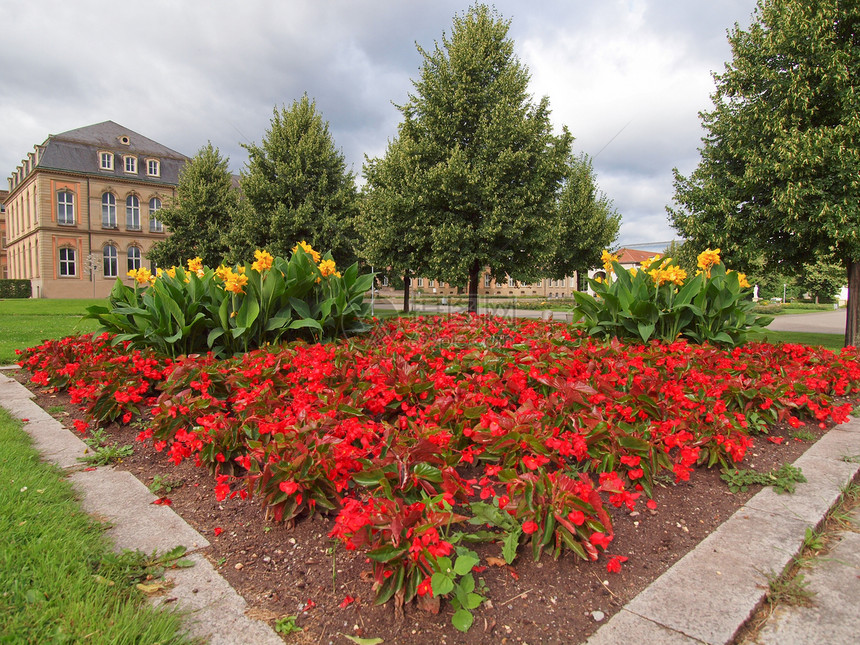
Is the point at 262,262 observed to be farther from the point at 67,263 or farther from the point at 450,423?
the point at 67,263

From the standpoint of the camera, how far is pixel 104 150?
127 ft

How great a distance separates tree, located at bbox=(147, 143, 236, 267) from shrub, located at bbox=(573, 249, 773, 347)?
676 inches

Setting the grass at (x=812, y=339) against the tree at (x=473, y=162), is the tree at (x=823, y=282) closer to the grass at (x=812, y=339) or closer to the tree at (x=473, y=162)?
the grass at (x=812, y=339)

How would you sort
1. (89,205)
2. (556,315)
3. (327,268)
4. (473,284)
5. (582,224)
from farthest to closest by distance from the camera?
1. (89,205)
2. (582,224)
3. (473,284)
4. (556,315)
5. (327,268)

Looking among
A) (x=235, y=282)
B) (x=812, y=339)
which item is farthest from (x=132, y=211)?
(x=812, y=339)

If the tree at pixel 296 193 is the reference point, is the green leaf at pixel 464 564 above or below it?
below

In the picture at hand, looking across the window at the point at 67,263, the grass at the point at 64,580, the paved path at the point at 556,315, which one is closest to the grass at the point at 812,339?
the paved path at the point at 556,315

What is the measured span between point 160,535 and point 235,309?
105 inches

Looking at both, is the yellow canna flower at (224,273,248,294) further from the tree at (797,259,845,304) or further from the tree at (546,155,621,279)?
the tree at (797,259,845,304)

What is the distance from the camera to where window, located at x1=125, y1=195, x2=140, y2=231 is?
3981cm

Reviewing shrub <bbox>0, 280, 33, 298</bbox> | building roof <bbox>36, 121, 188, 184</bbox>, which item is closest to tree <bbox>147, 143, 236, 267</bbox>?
building roof <bbox>36, 121, 188, 184</bbox>

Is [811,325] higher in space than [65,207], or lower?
lower

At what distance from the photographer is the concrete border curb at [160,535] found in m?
1.43

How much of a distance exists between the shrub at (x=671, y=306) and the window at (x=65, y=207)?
45.7 metres
